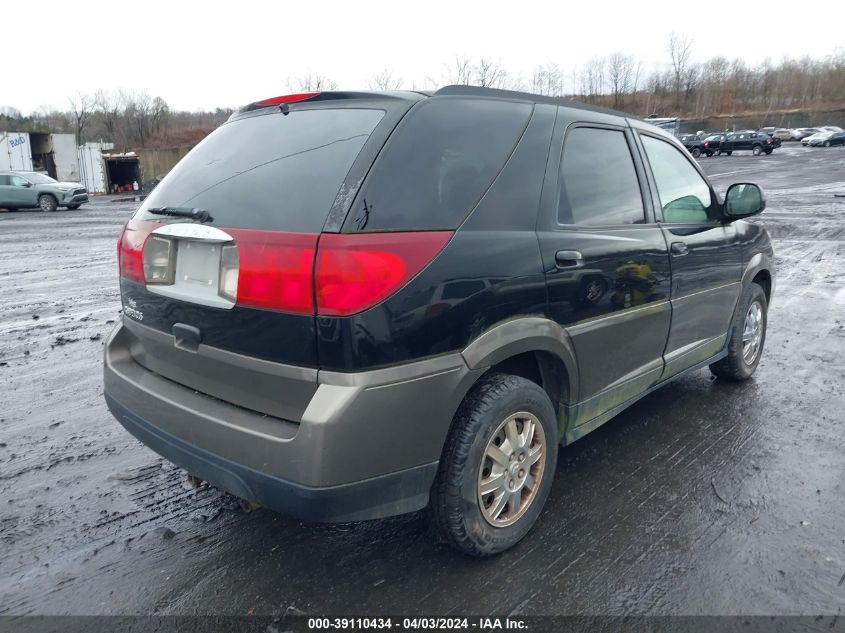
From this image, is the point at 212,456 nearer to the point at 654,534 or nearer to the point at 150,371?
the point at 150,371

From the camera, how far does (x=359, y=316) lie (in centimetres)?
209

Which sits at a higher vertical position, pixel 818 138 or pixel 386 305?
pixel 818 138

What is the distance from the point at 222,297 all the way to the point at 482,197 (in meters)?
1.10

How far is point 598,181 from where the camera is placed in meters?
3.21

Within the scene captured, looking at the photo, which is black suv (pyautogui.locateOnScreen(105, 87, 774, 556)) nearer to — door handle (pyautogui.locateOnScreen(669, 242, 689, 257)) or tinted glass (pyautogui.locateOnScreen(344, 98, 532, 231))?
tinted glass (pyautogui.locateOnScreen(344, 98, 532, 231))

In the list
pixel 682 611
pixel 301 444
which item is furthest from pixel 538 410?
pixel 301 444

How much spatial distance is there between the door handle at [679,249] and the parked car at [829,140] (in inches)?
2436

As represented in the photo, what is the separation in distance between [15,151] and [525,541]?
37507mm

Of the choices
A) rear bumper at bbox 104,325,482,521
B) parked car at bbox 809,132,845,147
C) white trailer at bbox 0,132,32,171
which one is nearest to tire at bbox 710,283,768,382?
rear bumper at bbox 104,325,482,521

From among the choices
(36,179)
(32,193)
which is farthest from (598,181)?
(36,179)

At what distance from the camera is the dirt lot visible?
2477 millimetres

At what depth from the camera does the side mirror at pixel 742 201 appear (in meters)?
4.14

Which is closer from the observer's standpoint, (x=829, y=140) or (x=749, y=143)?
(x=749, y=143)

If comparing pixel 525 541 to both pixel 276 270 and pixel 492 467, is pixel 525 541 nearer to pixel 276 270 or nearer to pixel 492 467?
pixel 492 467
